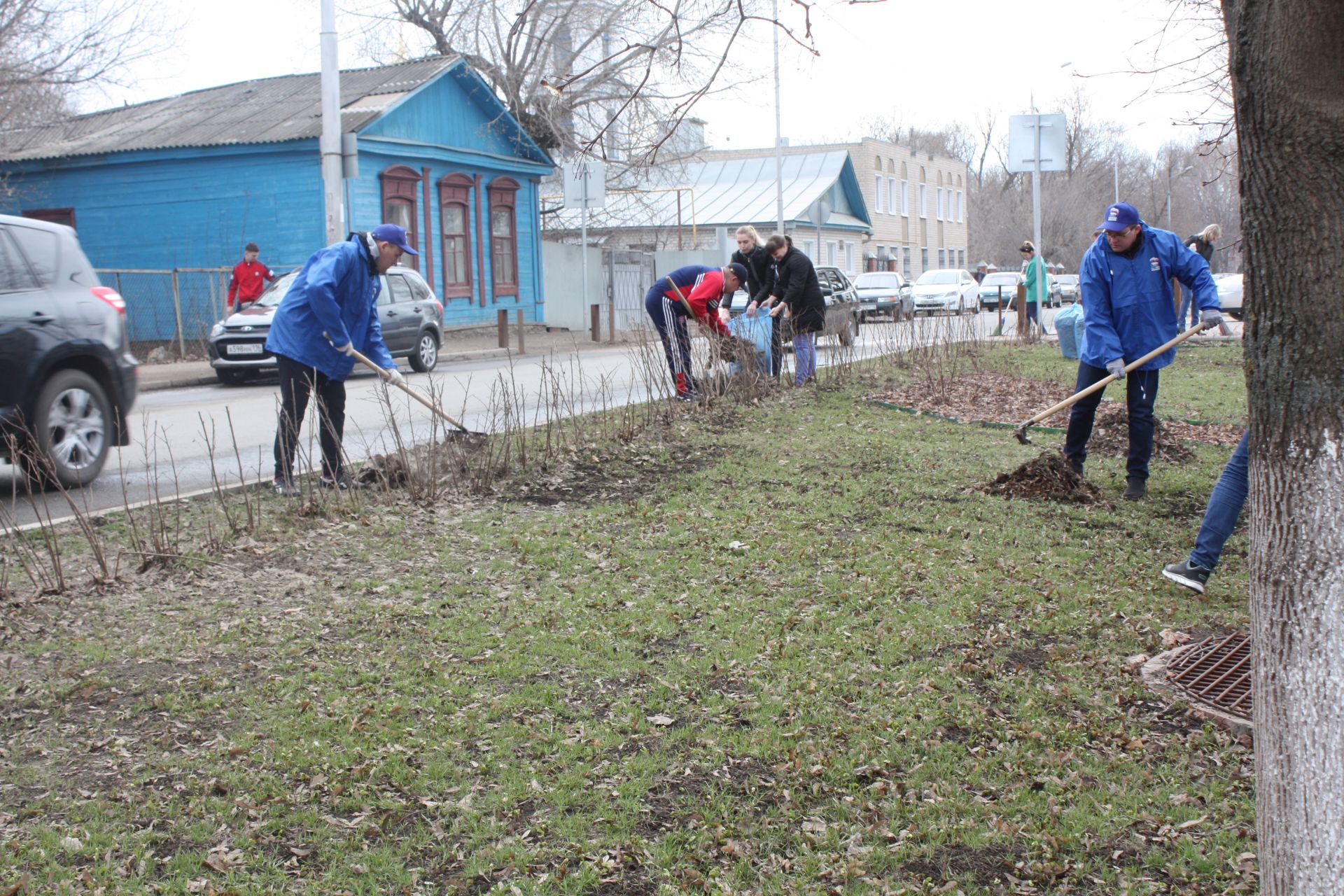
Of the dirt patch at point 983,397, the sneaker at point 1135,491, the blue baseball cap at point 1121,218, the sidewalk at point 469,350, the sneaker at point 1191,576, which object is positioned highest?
the blue baseball cap at point 1121,218

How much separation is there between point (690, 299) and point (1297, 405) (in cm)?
903

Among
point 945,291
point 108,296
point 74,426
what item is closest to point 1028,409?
point 108,296

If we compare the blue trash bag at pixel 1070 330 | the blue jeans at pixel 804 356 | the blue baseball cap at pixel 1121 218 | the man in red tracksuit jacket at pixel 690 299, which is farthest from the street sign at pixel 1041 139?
the blue baseball cap at pixel 1121 218

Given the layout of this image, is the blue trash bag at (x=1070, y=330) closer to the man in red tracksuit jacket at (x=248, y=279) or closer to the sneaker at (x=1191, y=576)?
the man in red tracksuit jacket at (x=248, y=279)

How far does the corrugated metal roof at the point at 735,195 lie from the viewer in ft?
126

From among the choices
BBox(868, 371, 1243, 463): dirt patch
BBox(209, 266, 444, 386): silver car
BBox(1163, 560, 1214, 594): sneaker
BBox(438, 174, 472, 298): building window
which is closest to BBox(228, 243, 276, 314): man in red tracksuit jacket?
BBox(209, 266, 444, 386): silver car

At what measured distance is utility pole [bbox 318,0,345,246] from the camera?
16.5 metres

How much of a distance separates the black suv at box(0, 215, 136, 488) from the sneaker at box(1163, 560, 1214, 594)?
6.15 m

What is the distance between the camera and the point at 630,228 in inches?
1475

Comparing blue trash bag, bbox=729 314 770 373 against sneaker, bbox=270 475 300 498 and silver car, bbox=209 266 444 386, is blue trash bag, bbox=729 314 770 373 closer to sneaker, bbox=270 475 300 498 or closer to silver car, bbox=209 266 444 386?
sneaker, bbox=270 475 300 498

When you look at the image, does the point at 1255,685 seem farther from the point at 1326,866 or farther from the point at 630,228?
the point at 630,228

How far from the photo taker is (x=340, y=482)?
7367 millimetres

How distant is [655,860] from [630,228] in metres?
35.3

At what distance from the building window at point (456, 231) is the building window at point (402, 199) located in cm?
91
